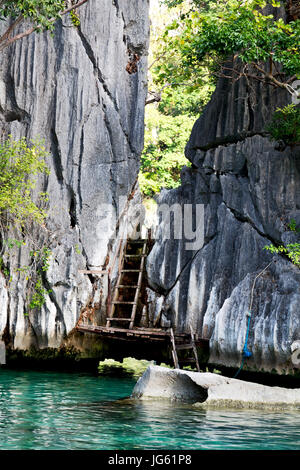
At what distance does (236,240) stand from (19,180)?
5.56m

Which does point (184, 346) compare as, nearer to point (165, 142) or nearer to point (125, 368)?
point (125, 368)

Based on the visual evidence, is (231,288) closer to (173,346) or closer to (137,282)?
(173,346)

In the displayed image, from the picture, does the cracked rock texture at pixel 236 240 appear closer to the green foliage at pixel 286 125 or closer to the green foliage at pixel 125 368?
the green foliage at pixel 286 125

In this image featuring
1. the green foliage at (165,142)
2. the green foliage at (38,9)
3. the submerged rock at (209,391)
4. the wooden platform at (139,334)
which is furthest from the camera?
the green foliage at (165,142)

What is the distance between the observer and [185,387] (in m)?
11.0

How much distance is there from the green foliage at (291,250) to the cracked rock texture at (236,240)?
0.57ft

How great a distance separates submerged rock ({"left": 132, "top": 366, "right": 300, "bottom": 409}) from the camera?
10.6 metres

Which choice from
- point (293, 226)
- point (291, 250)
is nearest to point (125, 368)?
point (291, 250)

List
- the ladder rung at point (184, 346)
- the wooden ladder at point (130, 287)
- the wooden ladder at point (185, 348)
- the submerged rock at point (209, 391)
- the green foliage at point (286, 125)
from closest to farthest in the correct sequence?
1. the submerged rock at point (209, 391)
2. the green foliage at point (286, 125)
3. the wooden ladder at point (185, 348)
4. the ladder rung at point (184, 346)
5. the wooden ladder at point (130, 287)

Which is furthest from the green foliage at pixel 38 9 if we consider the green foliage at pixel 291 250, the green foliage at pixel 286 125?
the green foliage at pixel 291 250

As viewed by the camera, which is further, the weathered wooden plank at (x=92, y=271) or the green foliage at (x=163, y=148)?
the green foliage at (x=163, y=148)

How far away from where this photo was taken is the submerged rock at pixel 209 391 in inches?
418

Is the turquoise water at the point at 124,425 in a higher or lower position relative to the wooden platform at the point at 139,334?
lower

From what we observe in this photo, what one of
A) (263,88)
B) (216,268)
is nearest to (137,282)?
(216,268)
